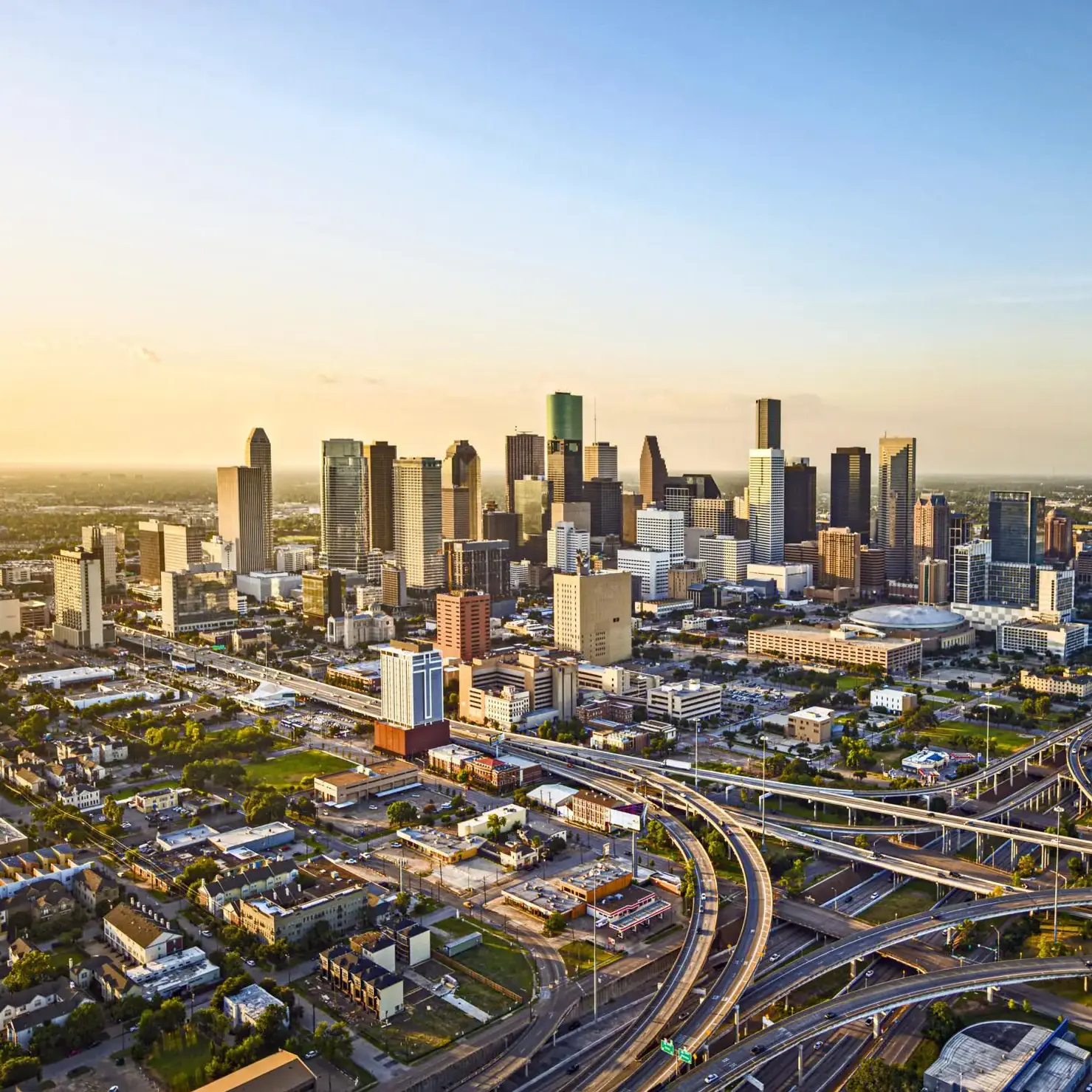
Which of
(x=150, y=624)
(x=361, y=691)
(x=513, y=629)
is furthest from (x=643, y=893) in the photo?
(x=150, y=624)

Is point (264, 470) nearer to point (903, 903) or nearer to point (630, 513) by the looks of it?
point (630, 513)

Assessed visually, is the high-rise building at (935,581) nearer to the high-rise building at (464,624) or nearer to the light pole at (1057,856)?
the high-rise building at (464,624)

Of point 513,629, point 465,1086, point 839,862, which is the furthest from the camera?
point 513,629

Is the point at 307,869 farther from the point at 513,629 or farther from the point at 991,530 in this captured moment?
the point at 991,530

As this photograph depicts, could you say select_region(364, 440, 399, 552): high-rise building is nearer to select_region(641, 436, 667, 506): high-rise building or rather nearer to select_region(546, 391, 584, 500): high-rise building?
select_region(546, 391, 584, 500): high-rise building

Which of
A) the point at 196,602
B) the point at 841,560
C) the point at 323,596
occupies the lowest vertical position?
the point at 196,602

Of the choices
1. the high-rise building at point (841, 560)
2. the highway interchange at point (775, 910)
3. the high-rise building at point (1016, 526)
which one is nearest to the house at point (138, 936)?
the highway interchange at point (775, 910)

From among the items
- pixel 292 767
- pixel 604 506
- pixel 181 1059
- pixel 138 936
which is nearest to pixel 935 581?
pixel 604 506
